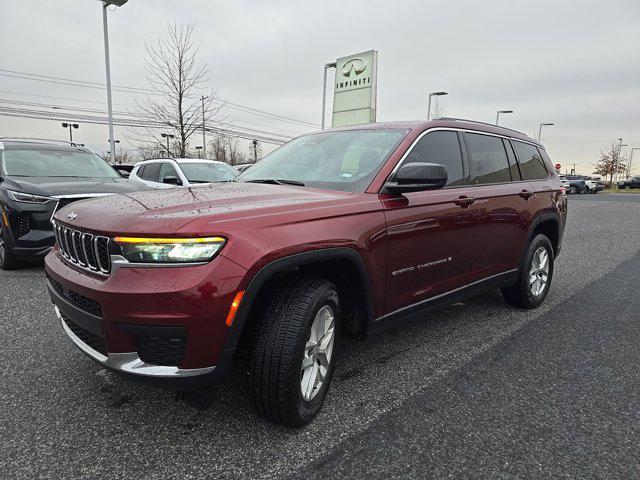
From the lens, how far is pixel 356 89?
61.2ft

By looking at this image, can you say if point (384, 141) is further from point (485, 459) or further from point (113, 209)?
point (485, 459)

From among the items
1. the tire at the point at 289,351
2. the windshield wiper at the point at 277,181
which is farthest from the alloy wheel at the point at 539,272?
the tire at the point at 289,351

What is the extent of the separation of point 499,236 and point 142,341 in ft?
9.86

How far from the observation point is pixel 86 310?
7.06ft

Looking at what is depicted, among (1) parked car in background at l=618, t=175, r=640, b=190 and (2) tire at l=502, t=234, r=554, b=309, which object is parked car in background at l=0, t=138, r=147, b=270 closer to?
(2) tire at l=502, t=234, r=554, b=309

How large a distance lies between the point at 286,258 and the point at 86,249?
3.33 feet

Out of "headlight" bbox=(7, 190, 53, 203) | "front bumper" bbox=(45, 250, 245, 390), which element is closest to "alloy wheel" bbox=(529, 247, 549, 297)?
"front bumper" bbox=(45, 250, 245, 390)

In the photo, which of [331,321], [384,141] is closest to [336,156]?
[384,141]

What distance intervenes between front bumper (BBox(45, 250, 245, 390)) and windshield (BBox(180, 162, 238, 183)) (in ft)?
22.4

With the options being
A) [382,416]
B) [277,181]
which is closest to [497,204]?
[277,181]

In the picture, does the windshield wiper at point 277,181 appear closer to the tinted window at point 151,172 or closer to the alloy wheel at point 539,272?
the alloy wheel at point 539,272

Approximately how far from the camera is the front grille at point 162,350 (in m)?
1.97

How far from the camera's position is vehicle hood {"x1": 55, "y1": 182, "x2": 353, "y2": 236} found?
2014 mm

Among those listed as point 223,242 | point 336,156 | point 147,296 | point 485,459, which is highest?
point 336,156
